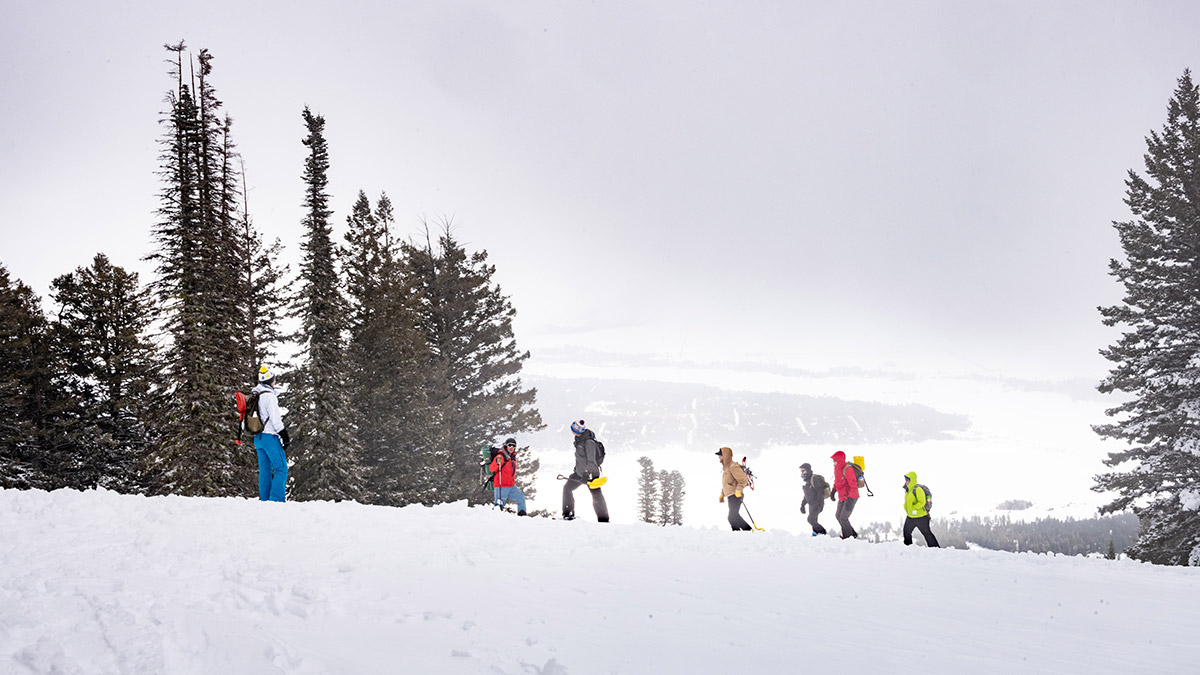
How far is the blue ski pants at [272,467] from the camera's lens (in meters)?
12.3

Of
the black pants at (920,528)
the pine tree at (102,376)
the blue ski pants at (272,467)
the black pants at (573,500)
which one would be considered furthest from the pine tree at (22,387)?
the black pants at (920,528)

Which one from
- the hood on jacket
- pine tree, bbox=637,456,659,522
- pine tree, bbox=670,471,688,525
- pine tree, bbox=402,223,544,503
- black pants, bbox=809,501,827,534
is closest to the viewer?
the hood on jacket

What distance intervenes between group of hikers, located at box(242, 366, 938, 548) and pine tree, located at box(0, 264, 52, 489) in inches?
744

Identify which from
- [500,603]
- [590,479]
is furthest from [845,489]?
[500,603]

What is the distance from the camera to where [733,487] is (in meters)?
14.4

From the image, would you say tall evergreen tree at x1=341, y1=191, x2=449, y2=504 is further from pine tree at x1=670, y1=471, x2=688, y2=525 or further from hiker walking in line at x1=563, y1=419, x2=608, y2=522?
pine tree at x1=670, y1=471, x2=688, y2=525

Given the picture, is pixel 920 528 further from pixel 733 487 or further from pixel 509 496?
pixel 509 496

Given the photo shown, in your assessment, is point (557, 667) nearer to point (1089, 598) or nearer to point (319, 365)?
point (1089, 598)

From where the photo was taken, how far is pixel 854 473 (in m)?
14.8

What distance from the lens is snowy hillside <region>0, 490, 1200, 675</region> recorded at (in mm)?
4250

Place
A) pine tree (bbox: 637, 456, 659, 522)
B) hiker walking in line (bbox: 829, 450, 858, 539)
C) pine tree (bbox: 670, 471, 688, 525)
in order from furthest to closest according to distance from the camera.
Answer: pine tree (bbox: 670, 471, 688, 525) → pine tree (bbox: 637, 456, 659, 522) → hiker walking in line (bbox: 829, 450, 858, 539)

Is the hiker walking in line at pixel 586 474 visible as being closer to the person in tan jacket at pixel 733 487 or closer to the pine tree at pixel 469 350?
the person in tan jacket at pixel 733 487

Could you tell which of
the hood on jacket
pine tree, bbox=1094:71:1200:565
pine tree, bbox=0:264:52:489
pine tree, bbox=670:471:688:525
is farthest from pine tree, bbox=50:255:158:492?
pine tree, bbox=670:471:688:525

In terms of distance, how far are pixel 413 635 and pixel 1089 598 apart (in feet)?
28.9
